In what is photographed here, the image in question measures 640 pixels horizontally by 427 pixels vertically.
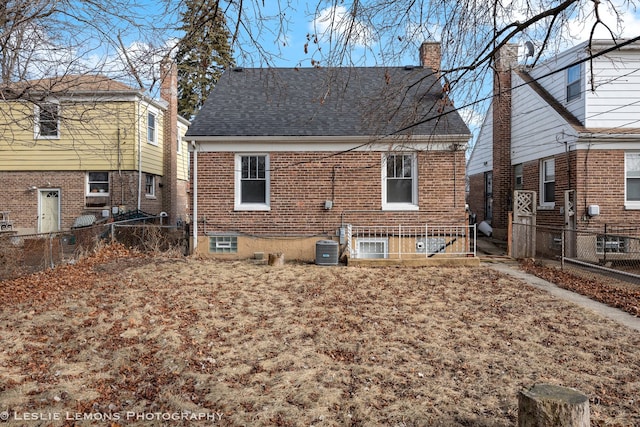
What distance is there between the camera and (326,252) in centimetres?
1078

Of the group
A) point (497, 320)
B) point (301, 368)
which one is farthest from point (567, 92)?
point (301, 368)

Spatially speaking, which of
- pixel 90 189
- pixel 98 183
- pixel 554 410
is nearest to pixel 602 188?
pixel 554 410

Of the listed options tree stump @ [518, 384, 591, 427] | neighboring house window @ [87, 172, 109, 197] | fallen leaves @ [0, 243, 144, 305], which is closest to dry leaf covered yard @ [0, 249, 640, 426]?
fallen leaves @ [0, 243, 144, 305]

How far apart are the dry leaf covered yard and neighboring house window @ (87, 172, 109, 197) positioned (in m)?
8.89

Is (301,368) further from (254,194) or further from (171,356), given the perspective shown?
(254,194)

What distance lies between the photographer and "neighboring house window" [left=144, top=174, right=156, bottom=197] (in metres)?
17.8

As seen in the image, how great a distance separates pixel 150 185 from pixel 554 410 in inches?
721

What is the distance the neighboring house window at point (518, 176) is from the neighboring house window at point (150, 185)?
15.4 metres

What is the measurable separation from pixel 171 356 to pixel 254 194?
7.73 metres

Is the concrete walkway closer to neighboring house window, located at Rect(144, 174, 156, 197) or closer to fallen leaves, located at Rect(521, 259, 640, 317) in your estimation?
fallen leaves, located at Rect(521, 259, 640, 317)

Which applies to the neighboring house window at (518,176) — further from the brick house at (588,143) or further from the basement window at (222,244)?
the basement window at (222,244)

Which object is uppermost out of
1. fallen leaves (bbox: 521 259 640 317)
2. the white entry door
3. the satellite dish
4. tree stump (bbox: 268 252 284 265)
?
the satellite dish

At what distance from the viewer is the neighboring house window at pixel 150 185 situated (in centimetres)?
1784

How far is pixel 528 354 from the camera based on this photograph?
4.84 m
